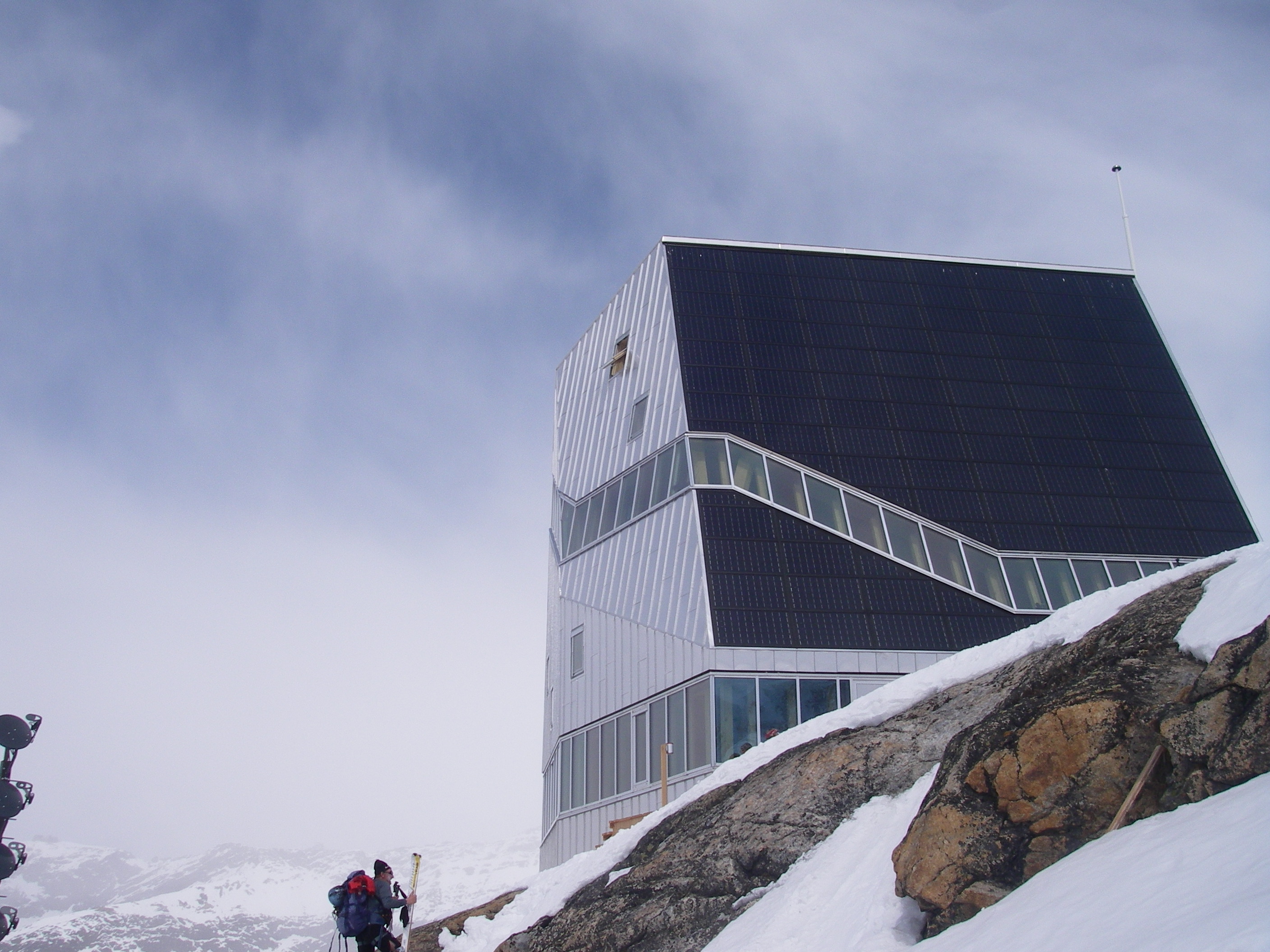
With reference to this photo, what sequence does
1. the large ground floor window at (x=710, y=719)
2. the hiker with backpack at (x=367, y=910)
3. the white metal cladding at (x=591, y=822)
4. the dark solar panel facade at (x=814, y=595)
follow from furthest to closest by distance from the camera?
the dark solar panel facade at (x=814, y=595) < the white metal cladding at (x=591, y=822) < the large ground floor window at (x=710, y=719) < the hiker with backpack at (x=367, y=910)

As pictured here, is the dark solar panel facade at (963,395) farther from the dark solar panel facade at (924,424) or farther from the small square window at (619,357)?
the small square window at (619,357)

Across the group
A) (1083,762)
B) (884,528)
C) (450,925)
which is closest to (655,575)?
(884,528)

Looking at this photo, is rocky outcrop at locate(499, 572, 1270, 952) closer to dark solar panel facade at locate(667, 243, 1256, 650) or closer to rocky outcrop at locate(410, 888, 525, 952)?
rocky outcrop at locate(410, 888, 525, 952)

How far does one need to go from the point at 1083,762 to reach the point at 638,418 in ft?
90.8

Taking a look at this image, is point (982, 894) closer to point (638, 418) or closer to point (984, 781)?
point (984, 781)

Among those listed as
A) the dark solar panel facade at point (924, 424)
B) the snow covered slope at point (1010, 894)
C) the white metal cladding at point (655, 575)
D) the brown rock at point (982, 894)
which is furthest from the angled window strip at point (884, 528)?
the brown rock at point (982, 894)

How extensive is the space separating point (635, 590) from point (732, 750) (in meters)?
6.53

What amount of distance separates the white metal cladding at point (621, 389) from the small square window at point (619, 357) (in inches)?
7.3

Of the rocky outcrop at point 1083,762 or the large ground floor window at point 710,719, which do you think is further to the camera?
the large ground floor window at point 710,719

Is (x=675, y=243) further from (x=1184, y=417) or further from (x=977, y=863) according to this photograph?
(x=977, y=863)

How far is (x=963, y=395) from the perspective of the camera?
121ft

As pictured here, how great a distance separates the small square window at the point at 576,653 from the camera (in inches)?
1367

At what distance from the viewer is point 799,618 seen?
2991 centimetres

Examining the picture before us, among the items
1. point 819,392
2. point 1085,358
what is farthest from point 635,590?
point 1085,358
